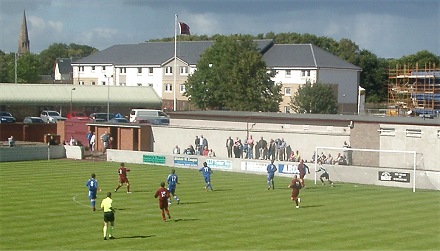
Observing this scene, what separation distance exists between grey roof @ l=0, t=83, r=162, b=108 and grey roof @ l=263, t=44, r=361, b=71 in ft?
60.0

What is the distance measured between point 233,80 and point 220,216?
59.4 metres

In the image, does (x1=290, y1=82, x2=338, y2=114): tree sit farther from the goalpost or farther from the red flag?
the goalpost

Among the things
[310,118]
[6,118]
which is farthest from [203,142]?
[6,118]

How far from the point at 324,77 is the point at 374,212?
68.7m

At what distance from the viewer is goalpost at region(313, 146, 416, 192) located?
152 ft

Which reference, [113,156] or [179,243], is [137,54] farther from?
[179,243]

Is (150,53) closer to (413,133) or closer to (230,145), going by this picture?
(230,145)

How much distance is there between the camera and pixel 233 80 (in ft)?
301

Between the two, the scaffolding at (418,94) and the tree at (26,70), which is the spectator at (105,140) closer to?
the scaffolding at (418,94)

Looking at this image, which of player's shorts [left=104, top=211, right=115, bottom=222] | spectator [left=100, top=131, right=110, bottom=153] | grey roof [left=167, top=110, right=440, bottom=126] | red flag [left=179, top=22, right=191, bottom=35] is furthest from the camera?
red flag [left=179, top=22, right=191, bottom=35]

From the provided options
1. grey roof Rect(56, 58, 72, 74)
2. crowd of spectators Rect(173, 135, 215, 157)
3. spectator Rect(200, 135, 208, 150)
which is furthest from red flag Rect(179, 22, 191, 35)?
grey roof Rect(56, 58, 72, 74)

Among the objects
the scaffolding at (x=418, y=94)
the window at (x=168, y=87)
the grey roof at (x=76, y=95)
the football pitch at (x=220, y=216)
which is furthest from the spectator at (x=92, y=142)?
the window at (x=168, y=87)

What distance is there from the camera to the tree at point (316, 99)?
88.8 meters

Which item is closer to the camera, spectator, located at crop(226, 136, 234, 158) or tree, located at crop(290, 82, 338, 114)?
spectator, located at crop(226, 136, 234, 158)
